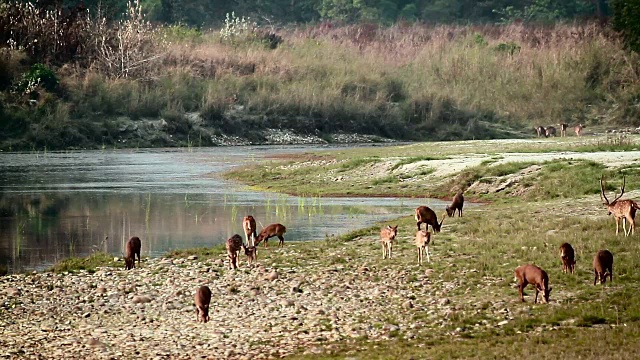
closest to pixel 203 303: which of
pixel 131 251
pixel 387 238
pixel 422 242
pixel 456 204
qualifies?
pixel 422 242

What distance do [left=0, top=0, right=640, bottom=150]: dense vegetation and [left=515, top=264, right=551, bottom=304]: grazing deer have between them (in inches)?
1326

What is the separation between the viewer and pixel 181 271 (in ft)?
58.8

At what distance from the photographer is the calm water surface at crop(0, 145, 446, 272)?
21969mm

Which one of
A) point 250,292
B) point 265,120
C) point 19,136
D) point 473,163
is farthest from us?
point 265,120

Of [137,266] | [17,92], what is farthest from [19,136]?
[137,266]

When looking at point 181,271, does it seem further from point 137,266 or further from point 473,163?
point 473,163

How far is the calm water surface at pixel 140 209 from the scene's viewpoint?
72.1 ft

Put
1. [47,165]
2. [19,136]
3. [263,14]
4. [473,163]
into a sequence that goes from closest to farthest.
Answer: [473,163]
[47,165]
[19,136]
[263,14]

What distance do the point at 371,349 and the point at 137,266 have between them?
650 cm

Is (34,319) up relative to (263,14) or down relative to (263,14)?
down

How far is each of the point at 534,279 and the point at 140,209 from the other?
14.2m

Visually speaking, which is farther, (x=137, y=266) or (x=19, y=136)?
(x=19, y=136)

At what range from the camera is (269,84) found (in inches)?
2141

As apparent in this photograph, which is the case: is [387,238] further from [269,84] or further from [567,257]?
[269,84]
